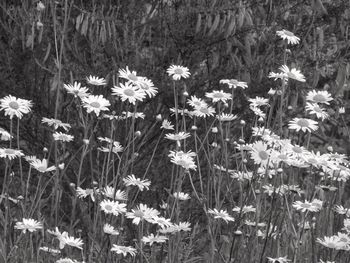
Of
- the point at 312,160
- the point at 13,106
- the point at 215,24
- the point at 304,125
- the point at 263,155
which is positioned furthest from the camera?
the point at 215,24

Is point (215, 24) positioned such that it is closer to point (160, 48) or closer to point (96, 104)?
point (160, 48)

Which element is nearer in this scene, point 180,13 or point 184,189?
point 180,13

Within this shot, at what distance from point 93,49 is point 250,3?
3.03 ft

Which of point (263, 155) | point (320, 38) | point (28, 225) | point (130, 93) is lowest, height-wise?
point (28, 225)

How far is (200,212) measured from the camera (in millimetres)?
4188

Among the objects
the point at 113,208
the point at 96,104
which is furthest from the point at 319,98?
the point at 113,208

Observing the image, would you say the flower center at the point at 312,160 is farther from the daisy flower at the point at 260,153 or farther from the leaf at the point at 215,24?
the leaf at the point at 215,24

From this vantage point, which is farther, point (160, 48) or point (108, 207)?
point (160, 48)

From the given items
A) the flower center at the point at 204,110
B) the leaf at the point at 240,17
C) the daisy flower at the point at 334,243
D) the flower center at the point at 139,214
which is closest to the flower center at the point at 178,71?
the flower center at the point at 204,110

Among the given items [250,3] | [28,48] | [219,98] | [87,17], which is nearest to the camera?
[219,98]

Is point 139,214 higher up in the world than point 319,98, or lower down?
lower down

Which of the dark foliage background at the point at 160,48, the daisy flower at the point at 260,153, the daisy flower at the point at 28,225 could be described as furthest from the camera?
the dark foliage background at the point at 160,48

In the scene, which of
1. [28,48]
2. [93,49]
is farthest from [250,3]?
[28,48]

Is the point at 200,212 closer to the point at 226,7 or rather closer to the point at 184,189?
the point at 184,189
